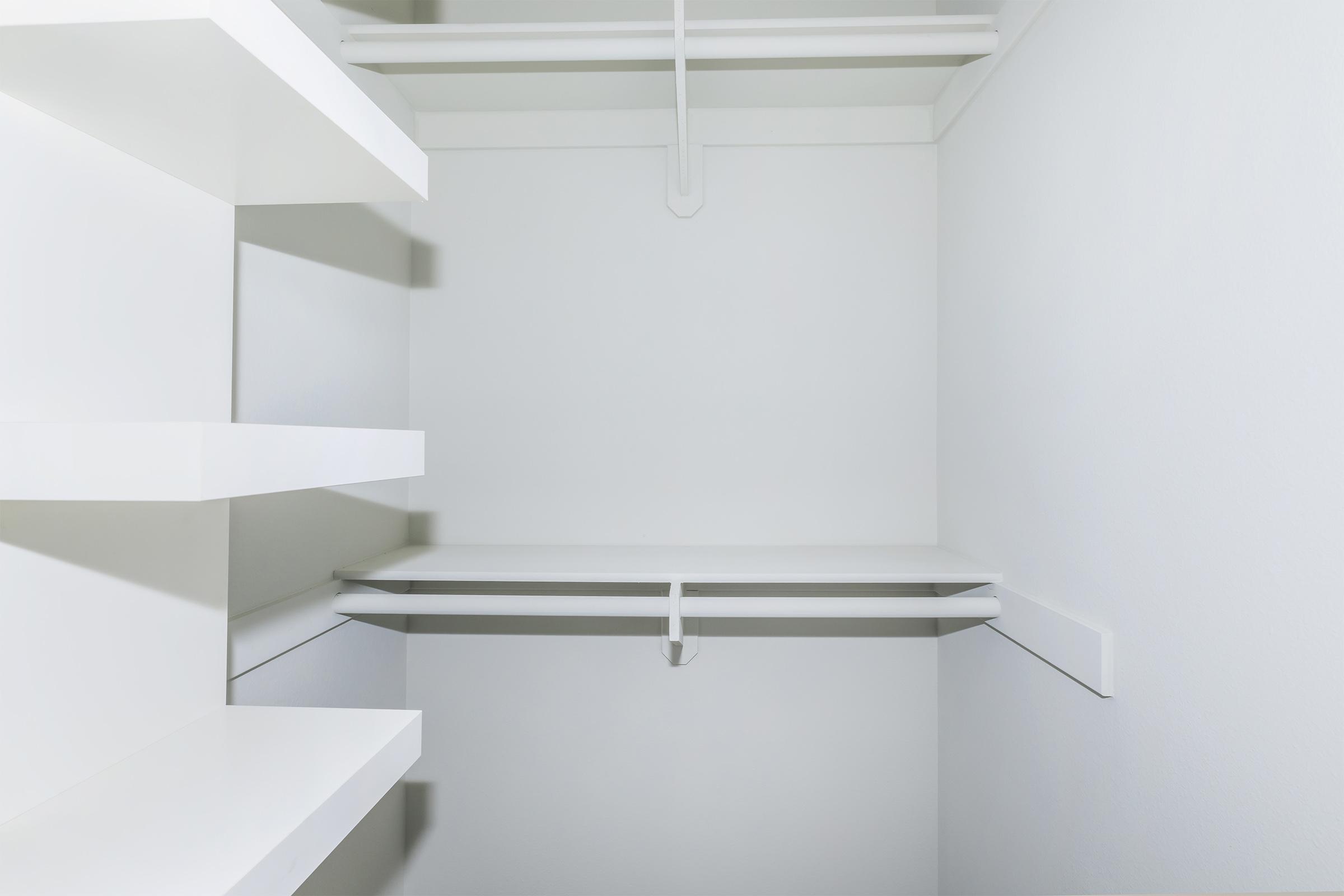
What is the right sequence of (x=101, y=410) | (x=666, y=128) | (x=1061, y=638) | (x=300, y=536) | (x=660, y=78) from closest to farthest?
1. (x=101, y=410)
2. (x=1061, y=638)
3. (x=300, y=536)
4. (x=660, y=78)
5. (x=666, y=128)

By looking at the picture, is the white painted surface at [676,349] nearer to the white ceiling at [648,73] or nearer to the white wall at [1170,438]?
Result: the white ceiling at [648,73]

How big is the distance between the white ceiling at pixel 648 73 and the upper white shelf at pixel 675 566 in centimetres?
92

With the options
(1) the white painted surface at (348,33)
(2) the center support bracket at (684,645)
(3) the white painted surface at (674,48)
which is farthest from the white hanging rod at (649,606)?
(3) the white painted surface at (674,48)

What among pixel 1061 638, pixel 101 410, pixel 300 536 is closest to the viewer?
pixel 101 410

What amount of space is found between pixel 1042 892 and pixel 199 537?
3.90 feet

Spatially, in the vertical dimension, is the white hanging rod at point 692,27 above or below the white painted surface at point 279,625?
above

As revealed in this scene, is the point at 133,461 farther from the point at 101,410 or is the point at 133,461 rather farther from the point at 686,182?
the point at 686,182

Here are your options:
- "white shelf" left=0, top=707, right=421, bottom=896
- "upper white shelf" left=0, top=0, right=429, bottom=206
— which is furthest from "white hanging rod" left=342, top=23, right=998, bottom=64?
"white shelf" left=0, top=707, right=421, bottom=896

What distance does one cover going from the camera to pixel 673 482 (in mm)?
1425

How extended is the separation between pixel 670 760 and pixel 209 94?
137cm

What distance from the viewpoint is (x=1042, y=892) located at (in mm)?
956

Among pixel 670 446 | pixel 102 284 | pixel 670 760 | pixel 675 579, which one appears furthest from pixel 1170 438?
pixel 670 760

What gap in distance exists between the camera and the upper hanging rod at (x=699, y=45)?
1092 millimetres

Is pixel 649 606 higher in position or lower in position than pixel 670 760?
higher
